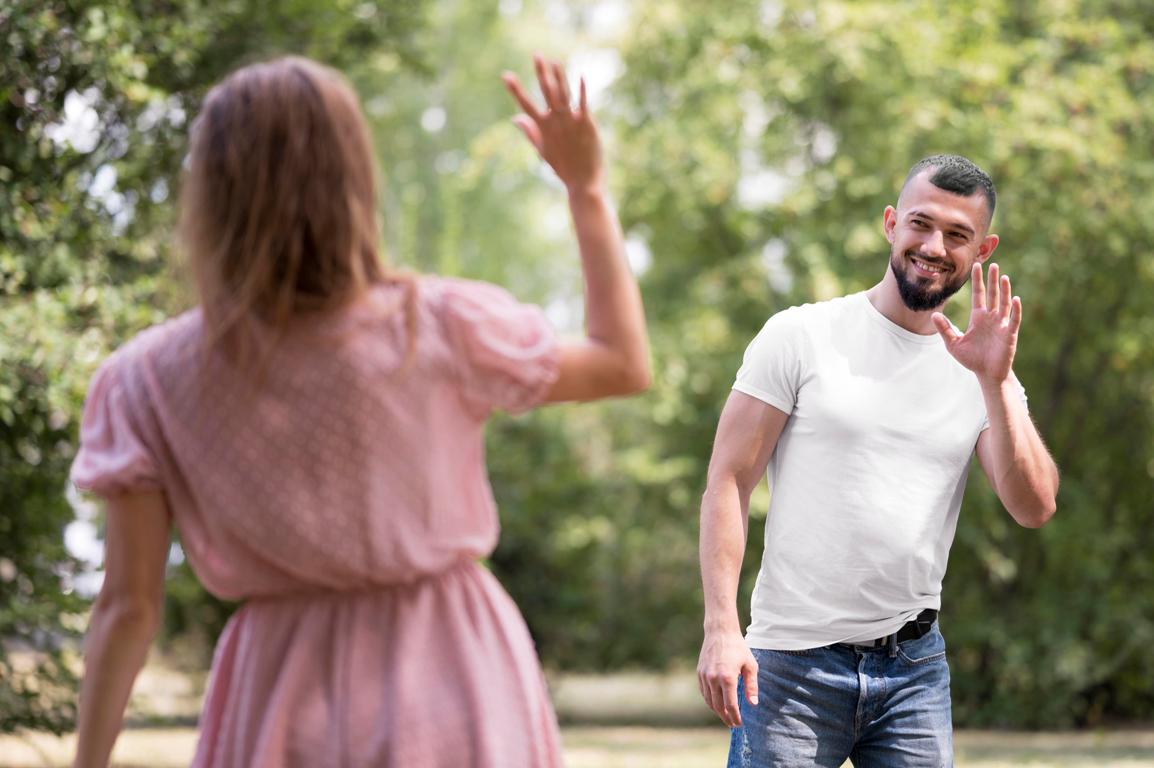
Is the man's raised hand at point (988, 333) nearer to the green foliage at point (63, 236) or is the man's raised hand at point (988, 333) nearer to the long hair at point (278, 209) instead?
the long hair at point (278, 209)

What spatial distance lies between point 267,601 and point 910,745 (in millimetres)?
1834

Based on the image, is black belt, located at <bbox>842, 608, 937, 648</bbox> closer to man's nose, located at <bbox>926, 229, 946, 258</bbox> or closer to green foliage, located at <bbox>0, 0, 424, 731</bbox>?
man's nose, located at <bbox>926, 229, 946, 258</bbox>

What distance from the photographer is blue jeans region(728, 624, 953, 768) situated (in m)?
3.40

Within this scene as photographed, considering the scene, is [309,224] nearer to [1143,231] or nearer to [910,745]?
[910,745]

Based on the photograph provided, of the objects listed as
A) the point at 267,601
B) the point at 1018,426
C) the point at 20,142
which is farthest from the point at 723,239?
the point at 267,601

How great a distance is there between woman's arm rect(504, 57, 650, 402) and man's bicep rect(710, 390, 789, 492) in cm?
140

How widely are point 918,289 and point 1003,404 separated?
1.17 feet

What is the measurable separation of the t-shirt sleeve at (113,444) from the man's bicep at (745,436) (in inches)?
66.5

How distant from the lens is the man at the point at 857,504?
3406 mm

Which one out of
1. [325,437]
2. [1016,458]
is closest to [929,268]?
[1016,458]

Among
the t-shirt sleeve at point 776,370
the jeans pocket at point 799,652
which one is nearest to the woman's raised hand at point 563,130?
the t-shirt sleeve at point 776,370

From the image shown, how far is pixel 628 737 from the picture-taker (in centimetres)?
1522

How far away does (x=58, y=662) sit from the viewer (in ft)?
29.7

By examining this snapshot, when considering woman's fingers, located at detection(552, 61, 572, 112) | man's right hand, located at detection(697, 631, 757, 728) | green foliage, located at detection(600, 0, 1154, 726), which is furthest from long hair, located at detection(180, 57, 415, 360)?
green foliage, located at detection(600, 0, 1154, 726)
